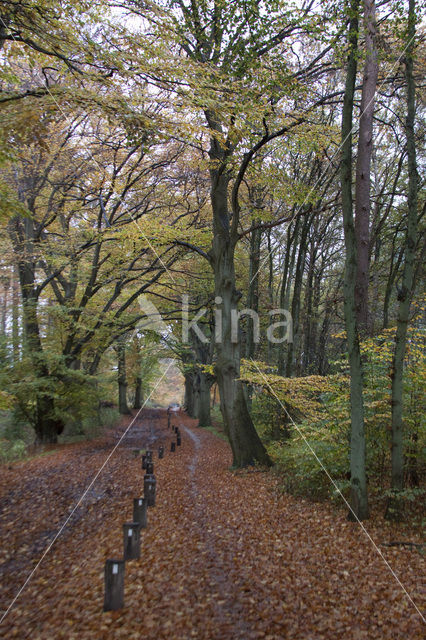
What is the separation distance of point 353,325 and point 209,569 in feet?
12.0

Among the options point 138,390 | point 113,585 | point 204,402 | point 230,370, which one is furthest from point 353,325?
point 138,390

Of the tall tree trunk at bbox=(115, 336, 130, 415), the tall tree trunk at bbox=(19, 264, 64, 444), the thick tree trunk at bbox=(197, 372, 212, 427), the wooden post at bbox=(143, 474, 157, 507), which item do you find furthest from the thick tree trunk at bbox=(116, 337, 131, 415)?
the wooden post at bbox=(143, 474, 157, 507)

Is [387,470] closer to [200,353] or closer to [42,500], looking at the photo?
[42,500]

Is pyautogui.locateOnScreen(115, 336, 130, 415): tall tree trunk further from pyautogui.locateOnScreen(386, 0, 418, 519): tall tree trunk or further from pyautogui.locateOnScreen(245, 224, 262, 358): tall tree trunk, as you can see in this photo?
pyautogui.locateOnScreen(386, 0, 418, 519): tall tree trunk

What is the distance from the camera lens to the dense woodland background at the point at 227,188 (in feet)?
17.8

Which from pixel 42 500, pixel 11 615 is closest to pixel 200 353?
pixel 42 500

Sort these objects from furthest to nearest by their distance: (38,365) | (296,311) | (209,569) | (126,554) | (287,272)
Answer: (287,272)
(38,365)
(296,311)
(126,554)
(209,569)

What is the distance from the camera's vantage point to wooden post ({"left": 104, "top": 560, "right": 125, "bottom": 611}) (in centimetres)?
379

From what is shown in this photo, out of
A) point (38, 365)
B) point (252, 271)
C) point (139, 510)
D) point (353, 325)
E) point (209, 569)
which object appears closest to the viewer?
point (209, 569)

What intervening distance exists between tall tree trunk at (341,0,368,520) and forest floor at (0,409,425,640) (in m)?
0.54

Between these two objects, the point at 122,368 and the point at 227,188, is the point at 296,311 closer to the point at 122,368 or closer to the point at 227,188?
the point at 227,188

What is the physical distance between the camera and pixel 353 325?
5.32m

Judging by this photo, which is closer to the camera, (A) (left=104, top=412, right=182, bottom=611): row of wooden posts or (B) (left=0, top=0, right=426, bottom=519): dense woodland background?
(A) (left=104, top=412, right=182, bottom=611): row of wooden posts

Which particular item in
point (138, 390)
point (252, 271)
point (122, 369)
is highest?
point (252, 271)
